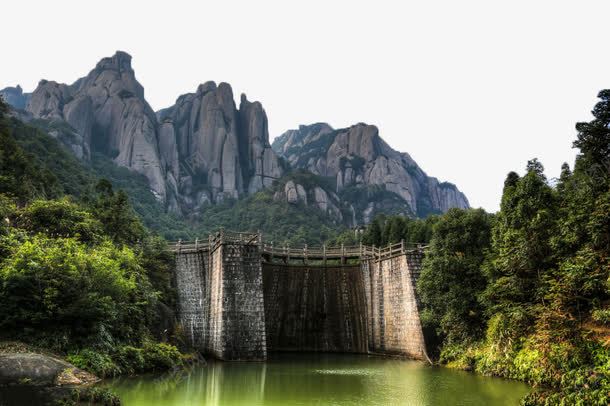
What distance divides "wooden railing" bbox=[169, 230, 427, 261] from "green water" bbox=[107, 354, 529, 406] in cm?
505

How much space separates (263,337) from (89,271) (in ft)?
26.3

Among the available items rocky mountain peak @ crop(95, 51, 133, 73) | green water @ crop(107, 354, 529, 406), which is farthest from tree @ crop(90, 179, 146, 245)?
rocky mountain peak @ crop(95, 51, 133, 73)

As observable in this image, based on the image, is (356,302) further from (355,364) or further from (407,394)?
(407,394)

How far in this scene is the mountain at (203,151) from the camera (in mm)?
69000

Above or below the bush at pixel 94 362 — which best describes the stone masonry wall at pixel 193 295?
above

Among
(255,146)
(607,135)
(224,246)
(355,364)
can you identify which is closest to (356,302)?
(355,364)

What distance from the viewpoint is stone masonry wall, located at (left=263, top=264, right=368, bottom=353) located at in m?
25.1

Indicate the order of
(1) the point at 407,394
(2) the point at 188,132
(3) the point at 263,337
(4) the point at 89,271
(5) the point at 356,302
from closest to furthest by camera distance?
(1) the point at 407,394
(4) the point at 89,271
(3) the point at 263,337
(5) the point at 356,302
(2) the point at 188,132

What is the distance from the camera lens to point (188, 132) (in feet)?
265

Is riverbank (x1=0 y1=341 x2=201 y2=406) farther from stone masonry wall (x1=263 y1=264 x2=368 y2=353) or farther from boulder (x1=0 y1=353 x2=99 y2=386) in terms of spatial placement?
stone masonry wall (x1=263 y1=264 x2=368 y2=353)

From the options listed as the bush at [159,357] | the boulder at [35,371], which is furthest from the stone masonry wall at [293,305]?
the boulder at [35,371]

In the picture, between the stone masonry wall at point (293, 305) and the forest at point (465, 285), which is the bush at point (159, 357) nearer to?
the forest at point (465, 285)

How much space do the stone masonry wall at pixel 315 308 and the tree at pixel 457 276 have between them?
631 centimetres

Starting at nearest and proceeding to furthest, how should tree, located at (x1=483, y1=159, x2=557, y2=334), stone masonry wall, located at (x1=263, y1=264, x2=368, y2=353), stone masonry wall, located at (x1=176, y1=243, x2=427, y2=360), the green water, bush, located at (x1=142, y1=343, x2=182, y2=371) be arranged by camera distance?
the green water
tree, located at (x1=483, y1=159, x2=557, y2=334)
bush, located at (x1=142, y1=343, x2=182, y2=371)
stone masonry wall, located at (x1=176, y1=243, x2=427, y2=360)
stone masonry wall, located at (x1=263, y1=264, x2=368, y2=353)
